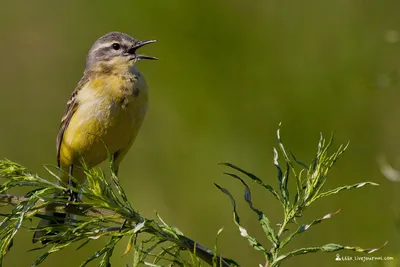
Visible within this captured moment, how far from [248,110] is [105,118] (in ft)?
5.09

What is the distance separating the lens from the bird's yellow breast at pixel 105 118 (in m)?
3.87

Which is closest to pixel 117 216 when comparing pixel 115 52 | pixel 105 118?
pixel 105 118

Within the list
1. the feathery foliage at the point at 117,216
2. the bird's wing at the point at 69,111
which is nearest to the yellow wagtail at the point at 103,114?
the bird's wing at the point at 69,111

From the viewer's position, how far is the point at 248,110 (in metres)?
5.21

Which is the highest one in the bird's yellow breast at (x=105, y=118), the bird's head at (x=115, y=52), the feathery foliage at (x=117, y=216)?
the bird's head at (x=115, y=52)

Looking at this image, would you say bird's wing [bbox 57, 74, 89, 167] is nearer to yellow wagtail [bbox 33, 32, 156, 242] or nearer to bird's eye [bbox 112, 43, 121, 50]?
yellow wagtail [bbox 33, 32, 156, 242]

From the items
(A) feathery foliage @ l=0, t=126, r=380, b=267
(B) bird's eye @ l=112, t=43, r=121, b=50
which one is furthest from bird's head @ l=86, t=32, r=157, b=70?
(A) feathery foliage @ l=0, t=126, r=380, b=267

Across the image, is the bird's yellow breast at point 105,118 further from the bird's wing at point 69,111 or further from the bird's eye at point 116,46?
the bird's eye at point 116,46

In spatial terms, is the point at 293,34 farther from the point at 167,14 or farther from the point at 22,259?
the point at 22,259

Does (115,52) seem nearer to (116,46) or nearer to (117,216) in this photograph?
(116,46)

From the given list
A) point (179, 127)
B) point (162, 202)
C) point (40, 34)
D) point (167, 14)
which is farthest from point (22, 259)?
point (40, 34)

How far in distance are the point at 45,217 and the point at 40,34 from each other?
19.5ft

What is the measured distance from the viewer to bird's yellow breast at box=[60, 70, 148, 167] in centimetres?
387

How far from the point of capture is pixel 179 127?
534cm
